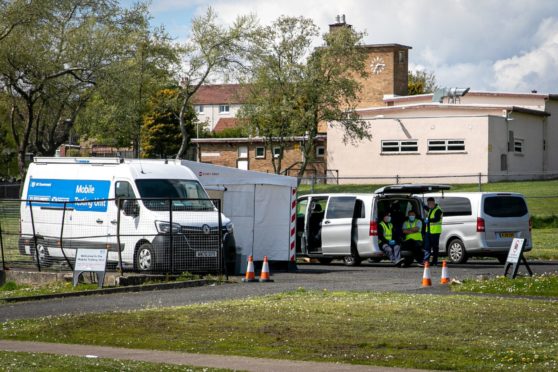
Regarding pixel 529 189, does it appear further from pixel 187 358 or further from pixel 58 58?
pixel 187 358

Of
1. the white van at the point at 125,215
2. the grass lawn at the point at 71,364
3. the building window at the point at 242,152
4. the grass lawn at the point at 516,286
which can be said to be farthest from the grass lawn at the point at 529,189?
the grass lawn at the point at 71,364

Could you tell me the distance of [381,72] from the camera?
8031 centimetres

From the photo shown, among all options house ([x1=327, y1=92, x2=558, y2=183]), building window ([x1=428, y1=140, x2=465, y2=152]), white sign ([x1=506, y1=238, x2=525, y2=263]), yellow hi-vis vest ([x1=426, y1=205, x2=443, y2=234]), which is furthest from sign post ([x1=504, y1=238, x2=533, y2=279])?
building window ([x1=428, y1=140, x2=465, y2=152])

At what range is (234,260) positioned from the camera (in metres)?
23.9

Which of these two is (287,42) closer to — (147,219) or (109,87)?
(109,87)

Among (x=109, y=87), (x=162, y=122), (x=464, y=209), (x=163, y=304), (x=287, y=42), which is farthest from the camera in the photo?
(x=162, y=122)

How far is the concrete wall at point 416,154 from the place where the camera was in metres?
59.9

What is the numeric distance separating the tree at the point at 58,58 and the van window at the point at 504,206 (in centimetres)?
2003

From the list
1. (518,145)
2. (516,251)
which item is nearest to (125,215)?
(516,251)

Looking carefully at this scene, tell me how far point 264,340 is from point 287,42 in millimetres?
47143

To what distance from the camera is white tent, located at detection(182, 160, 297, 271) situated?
26.0 m

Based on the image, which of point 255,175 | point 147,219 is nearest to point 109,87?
point 255,175

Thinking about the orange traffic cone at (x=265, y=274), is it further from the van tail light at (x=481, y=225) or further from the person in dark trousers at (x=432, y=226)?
the van tail light at (x=481, y=225)

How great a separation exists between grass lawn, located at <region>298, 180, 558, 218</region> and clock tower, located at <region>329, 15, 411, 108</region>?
24.3 meters
